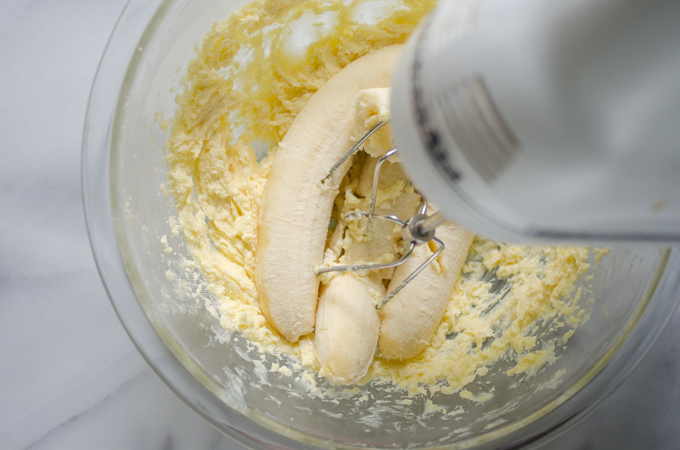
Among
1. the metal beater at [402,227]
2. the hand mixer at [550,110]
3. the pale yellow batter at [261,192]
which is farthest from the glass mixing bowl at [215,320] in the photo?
the hand mixer at [550,110]

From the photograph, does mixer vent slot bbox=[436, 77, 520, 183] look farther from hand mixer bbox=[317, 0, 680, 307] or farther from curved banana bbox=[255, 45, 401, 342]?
curved banana bbox=[255, 45, 401, 342]

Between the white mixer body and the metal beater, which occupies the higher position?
the metal beater

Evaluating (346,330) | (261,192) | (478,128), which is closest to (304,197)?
(261,192)

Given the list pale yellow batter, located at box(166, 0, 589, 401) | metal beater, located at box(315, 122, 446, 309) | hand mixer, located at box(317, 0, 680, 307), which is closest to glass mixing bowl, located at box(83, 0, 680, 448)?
pale yellow batter, located at box(166, 0, 589, 401)

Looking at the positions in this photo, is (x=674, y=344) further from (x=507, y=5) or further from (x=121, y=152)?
(x=121, y=152)

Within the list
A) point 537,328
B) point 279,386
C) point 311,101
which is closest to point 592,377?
point 537,328

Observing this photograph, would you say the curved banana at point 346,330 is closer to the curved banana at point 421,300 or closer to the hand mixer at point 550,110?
the curved banana at point 421,300
